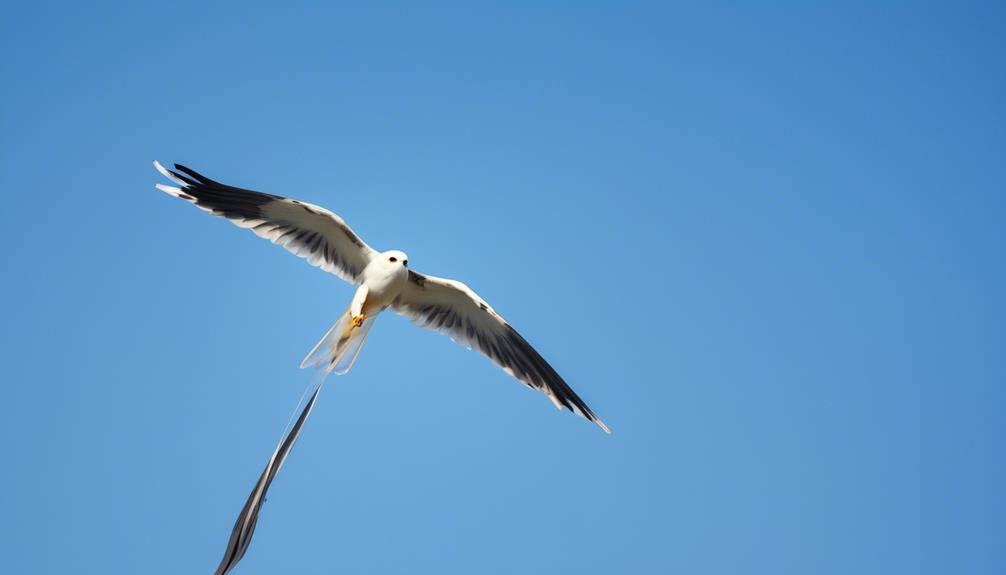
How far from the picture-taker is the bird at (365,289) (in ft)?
22.5

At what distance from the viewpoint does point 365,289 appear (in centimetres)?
712

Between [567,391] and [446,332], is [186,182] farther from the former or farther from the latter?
[567,391]

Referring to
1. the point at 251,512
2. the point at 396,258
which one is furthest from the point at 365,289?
the point at 251,512

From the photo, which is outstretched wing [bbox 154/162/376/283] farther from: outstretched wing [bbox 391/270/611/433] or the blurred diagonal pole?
the blurred diagonal pole

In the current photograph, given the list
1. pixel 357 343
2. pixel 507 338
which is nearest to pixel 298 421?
pixel 357 343

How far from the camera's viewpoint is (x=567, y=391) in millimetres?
7816

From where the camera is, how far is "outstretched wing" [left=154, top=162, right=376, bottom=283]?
6723 millimetres

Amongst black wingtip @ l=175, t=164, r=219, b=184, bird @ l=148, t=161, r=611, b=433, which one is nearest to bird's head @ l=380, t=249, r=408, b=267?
bird @ l=148, t=161, r=611, b=433

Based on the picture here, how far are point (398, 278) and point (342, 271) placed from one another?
0.53m

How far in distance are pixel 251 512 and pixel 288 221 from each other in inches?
107

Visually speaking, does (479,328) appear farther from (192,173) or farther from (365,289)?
(192,173)

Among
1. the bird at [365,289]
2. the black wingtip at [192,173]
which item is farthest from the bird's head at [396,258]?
the black wingtip at [192,173]

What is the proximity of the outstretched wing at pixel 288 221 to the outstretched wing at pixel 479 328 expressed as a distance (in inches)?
22.8

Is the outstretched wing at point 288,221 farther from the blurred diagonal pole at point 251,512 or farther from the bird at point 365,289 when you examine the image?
the blurred diagonal pole at point 251,512
